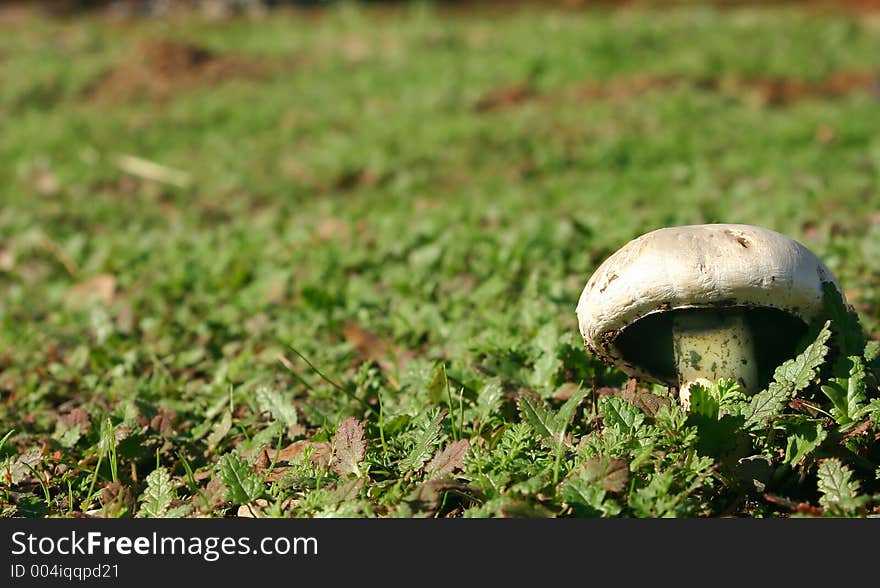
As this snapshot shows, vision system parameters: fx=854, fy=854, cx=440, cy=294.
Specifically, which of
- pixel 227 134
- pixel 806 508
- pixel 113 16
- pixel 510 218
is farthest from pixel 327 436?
pixel 113 16

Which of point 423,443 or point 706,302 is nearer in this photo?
point 706,302

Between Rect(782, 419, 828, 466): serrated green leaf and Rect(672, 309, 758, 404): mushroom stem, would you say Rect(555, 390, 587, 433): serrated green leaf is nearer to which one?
Rect(672, 309, 758, 404): mushroom stem

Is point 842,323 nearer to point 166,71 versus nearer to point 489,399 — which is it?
point 489,399

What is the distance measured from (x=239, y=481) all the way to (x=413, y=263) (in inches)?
93.4

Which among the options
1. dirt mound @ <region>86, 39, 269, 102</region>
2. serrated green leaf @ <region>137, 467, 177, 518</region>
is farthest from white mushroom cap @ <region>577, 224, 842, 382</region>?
dirt mound @ <region>86, 39, 269, 102</region>

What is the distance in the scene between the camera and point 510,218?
17.6 ft

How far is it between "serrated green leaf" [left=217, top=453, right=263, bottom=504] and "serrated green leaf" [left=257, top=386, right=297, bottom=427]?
47 cm

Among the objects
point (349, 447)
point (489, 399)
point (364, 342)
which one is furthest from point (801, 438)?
point (364, 342)

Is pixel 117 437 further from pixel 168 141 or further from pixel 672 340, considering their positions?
pixel 168 141

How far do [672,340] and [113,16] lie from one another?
60.7 ft

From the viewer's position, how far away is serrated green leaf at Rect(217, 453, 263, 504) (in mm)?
2277

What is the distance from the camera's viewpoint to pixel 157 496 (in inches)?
93.0

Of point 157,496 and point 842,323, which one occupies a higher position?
point 842,323

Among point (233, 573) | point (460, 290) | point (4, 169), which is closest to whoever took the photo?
point (233, 573)
